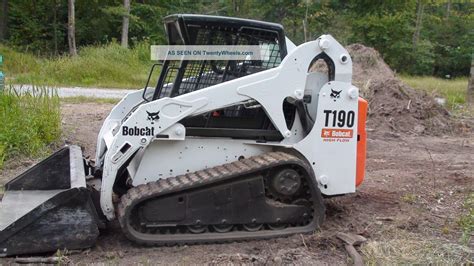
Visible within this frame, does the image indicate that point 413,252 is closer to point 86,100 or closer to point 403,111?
point 403,111

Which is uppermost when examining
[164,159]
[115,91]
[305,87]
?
[305,87]

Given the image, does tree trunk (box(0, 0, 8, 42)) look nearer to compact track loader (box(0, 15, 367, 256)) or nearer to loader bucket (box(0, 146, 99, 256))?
compact track loader (box(0, 15, 367, 256))

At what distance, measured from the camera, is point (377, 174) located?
689 centimetres

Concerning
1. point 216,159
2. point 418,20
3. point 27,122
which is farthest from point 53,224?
point 418,20

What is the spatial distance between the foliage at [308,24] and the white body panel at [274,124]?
22.1 meters

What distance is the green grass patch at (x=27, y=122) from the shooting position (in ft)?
22.5

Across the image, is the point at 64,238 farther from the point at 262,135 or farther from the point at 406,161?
the point at 406,161

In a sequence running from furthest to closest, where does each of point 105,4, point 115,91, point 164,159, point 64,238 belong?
point 105,4 → point 115,91 → point 164,159 → point 64,238

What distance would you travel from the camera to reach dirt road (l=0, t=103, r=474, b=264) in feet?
13.7

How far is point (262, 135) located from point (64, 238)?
5.76ft

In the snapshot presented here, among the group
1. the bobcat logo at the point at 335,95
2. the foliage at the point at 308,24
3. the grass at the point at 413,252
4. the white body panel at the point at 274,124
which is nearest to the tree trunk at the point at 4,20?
the foliage at the point at 308,24

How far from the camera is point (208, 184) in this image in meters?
4.40

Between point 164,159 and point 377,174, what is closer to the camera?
point 164,159

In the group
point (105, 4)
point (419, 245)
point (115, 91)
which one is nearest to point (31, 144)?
point (419, 245)
